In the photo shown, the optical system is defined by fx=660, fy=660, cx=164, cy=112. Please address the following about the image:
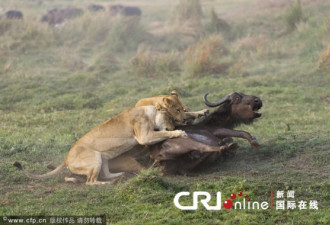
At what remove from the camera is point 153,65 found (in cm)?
1305

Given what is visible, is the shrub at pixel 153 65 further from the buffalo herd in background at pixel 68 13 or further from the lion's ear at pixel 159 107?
the buffalo herd in background at pixel 68 13

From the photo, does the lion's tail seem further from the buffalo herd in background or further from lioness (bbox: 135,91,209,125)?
the buffalo herd in background

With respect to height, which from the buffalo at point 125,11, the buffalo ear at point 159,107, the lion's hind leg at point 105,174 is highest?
the buffalo ear at point 159,107

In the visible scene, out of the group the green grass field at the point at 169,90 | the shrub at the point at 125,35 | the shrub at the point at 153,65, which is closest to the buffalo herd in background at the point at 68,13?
the green grass field at the point at 169,90

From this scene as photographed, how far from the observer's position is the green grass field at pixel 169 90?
219 inches

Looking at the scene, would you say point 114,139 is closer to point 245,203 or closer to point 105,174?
point 105,174

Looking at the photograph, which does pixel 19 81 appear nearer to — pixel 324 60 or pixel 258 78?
pixel 258 78

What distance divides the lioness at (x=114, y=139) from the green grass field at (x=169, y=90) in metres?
0.25

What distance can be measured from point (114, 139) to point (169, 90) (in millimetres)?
4205

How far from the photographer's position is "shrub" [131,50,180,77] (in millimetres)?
12922

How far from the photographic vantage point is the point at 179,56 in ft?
46.9

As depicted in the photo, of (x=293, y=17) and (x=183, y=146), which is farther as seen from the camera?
(x=293, y=17)

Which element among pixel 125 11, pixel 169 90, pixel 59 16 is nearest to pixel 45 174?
pixel 169 90

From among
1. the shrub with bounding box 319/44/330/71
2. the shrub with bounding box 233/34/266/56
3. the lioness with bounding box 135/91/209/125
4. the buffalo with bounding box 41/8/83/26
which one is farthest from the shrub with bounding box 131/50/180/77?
the buffalo with bounding box 41/8/83/26
